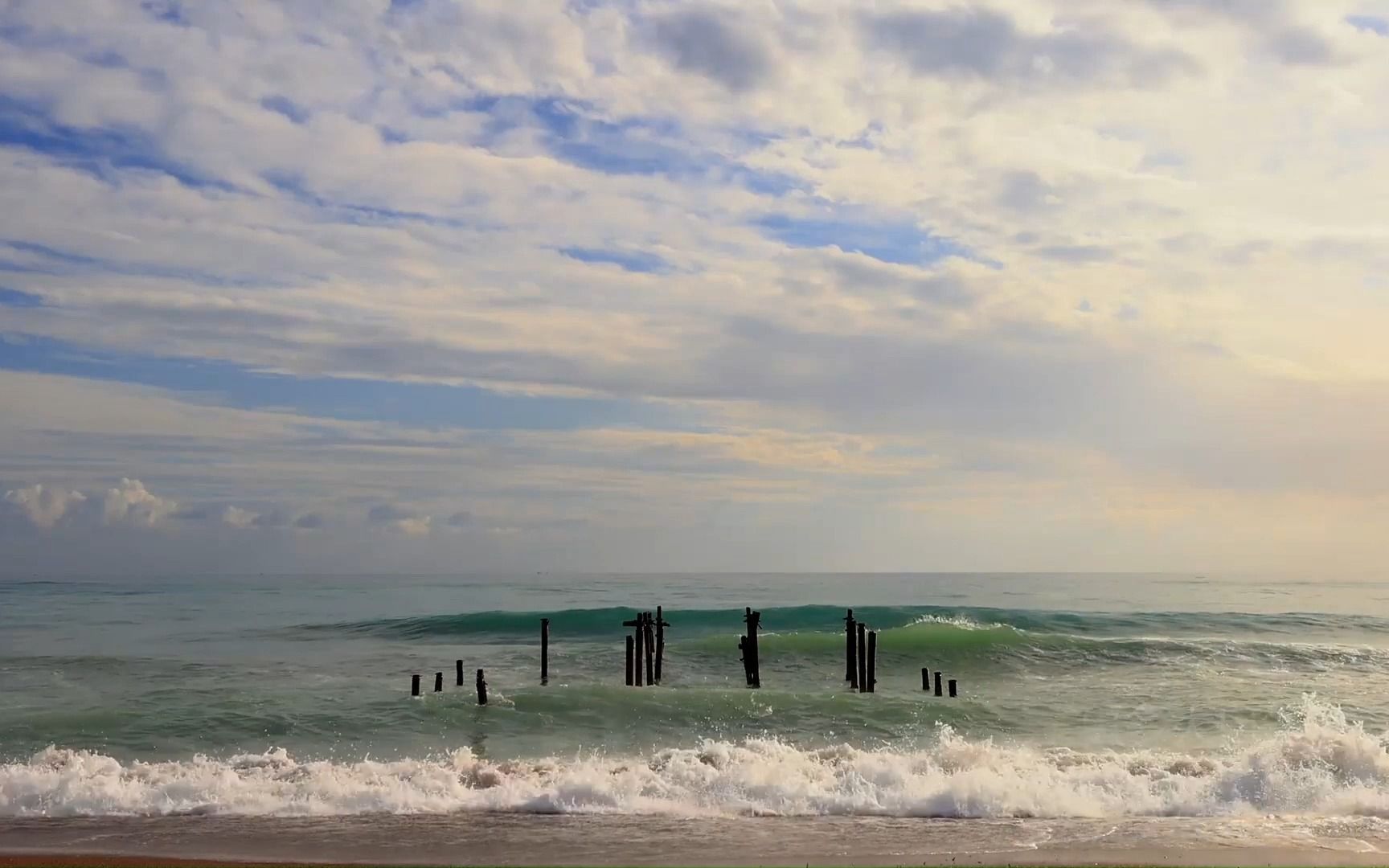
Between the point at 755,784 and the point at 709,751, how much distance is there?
2.12 m

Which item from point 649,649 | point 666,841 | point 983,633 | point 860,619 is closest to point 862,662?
point 649,649

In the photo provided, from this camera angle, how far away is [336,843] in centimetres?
1356

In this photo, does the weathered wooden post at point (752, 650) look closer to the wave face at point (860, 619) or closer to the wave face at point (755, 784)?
the wave face at point (755, 784)

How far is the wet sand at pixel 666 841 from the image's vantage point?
12500mm

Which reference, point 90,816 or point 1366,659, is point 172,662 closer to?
point 90,816

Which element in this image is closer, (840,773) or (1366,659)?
(840,773)

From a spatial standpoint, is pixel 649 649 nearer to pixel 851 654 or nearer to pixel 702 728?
pixel 851 654

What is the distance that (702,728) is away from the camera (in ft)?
74.9

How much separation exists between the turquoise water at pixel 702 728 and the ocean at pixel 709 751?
0.09m

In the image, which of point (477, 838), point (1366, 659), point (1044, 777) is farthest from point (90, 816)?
point (1366, 659)

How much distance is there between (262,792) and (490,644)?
31.1 meters

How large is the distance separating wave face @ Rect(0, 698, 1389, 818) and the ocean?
0.05 m

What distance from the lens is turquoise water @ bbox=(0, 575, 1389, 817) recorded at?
16312mm

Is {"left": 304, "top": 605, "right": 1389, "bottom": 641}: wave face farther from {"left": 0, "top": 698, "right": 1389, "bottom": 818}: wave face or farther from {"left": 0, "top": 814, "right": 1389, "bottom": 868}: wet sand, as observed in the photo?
{"left": 0, "top": 814, "right": 1389, "bottom": 868}: wet sand
